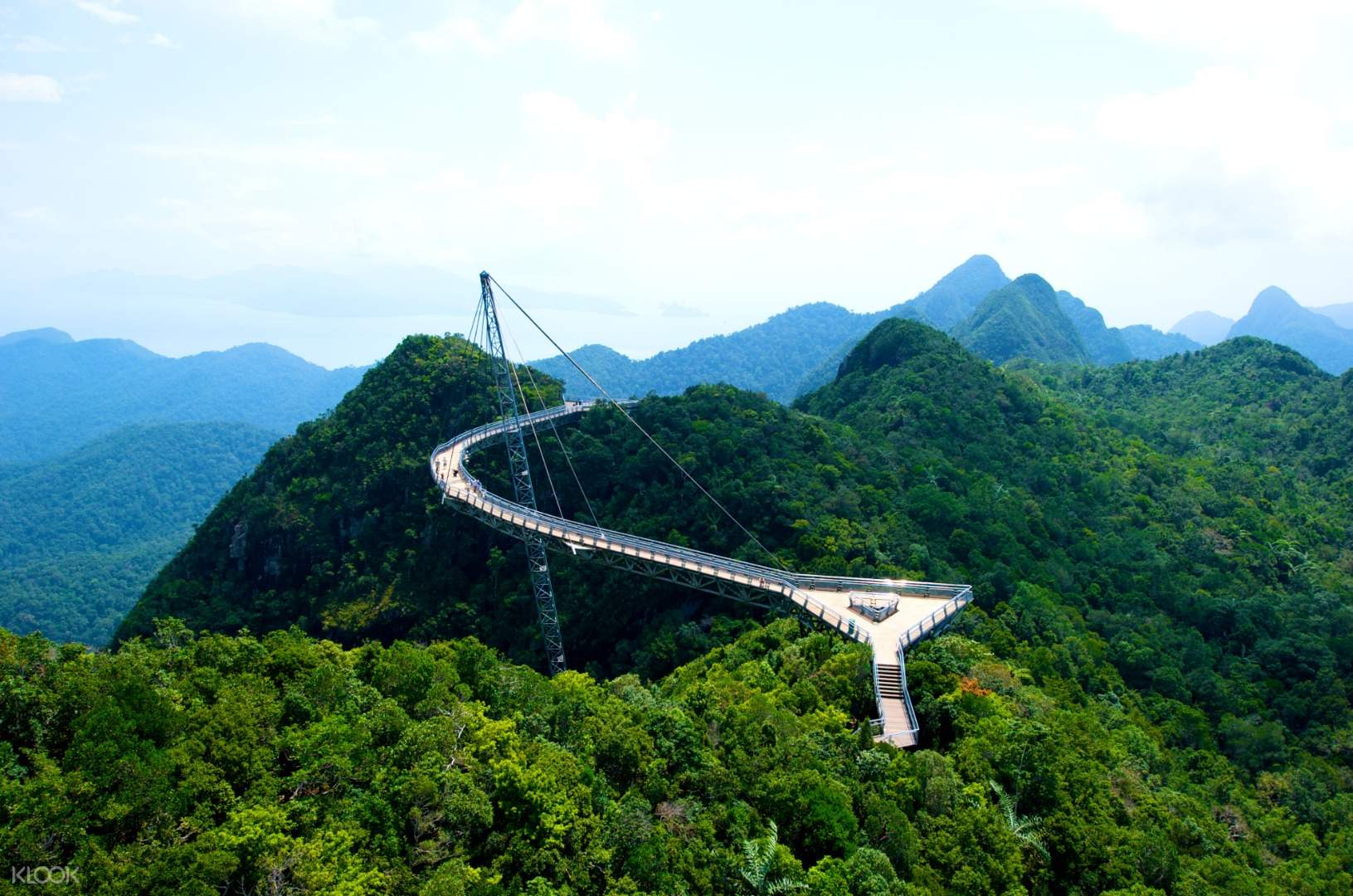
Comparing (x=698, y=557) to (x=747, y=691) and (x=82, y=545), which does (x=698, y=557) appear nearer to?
(x=747, y=691)

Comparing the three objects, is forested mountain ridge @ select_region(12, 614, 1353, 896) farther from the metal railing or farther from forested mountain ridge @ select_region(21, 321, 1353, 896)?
the metal railing

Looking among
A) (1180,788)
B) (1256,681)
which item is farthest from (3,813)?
(1256,681)

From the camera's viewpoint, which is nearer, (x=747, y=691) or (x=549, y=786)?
(x=549, y=786)

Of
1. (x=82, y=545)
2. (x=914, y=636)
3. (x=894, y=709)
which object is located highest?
(x=914, y=636)

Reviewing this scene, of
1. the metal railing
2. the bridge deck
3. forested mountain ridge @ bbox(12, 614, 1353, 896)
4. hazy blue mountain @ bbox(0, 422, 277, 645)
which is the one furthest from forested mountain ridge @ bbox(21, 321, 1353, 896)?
hazy blue mountain @ bbox(0, 422, 277, 645)

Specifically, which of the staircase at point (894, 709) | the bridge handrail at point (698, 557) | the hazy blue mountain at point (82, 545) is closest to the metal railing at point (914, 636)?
the staircase at point (894, 709)

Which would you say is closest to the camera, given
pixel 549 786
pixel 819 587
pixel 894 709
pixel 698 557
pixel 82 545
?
pixel 549 786

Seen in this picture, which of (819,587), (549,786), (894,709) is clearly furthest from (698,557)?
(549,786)
